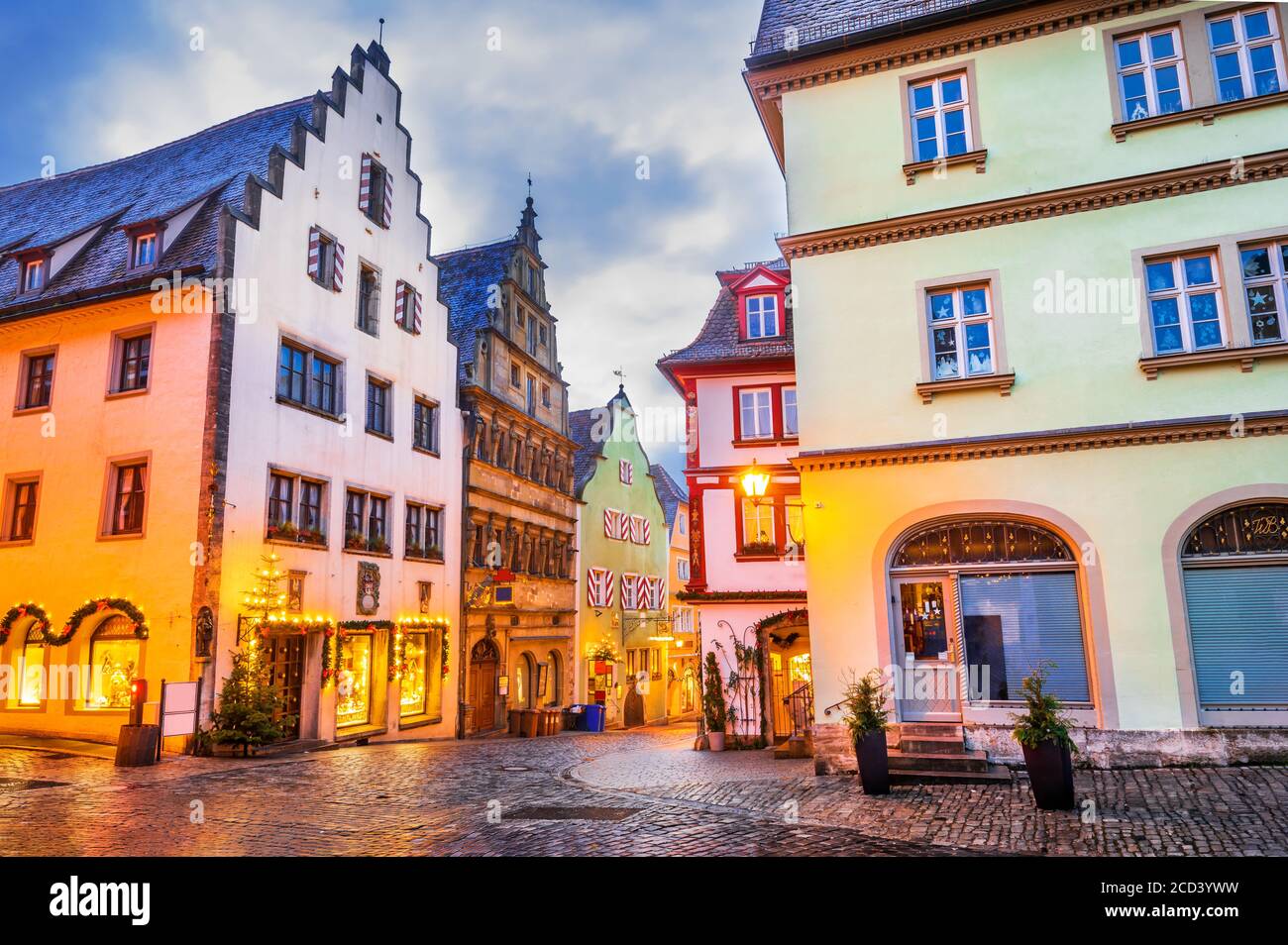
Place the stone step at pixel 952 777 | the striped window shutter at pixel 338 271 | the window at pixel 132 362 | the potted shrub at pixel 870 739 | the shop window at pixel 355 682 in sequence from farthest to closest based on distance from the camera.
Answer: the striped window shutter at pixel 338 271
the shop window at pixel 355 682
the window at pixel 132 362
the stone step at pixel 952 777
the potted shrub at pixel 870 739

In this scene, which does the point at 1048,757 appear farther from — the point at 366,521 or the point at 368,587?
the point at 366,521

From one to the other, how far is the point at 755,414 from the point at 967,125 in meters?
8.83

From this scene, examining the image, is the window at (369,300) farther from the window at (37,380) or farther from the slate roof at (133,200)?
the window at (37,380)

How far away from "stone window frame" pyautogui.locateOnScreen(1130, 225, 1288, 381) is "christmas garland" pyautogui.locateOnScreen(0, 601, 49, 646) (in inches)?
823

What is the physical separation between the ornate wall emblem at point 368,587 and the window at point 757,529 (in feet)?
30.4

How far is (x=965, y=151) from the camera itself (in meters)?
13.5

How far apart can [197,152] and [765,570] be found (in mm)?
18582

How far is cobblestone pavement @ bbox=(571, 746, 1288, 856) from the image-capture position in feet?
25.8

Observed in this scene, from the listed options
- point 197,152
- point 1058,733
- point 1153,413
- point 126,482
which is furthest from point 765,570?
point 197,152

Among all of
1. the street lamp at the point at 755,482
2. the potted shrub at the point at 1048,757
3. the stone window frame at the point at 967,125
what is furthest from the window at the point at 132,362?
the potted shrub at the point at 1048,757

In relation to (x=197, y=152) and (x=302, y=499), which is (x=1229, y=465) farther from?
(x=197, y=152)

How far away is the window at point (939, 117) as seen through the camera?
13648 mm

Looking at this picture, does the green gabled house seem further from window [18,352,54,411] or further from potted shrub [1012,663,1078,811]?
potted shrub [1012,663,1078,811]

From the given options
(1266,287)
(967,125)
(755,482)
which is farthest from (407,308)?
(1266,287)
